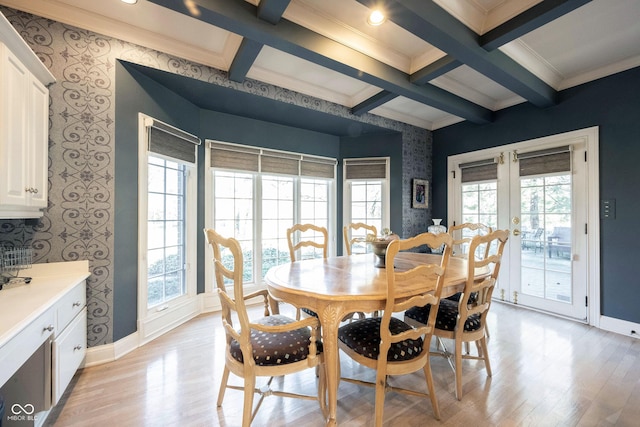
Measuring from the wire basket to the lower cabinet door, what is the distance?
427 millimetres

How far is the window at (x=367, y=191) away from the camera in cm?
425

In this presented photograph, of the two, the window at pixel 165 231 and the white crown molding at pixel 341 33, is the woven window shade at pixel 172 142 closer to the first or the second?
the window at pixel 165 231

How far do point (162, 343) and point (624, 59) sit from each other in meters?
5.27

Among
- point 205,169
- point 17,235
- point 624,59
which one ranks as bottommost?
point 17,235

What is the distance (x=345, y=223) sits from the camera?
4297mm

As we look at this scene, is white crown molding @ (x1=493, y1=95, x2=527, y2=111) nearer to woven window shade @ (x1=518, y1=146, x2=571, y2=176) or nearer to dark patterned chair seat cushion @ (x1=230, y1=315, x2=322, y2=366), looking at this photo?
woven window shade @ (x1=518, y1=146, x2=571, y2=176)

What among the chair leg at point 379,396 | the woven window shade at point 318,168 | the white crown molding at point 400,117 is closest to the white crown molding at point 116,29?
the woven window shade at point 318,168

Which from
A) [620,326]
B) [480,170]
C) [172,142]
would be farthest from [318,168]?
[620,326]

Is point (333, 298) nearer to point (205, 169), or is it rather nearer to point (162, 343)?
point (162, 343)

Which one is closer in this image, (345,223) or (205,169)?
(205,169)

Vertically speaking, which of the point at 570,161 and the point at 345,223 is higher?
the point at 570,161

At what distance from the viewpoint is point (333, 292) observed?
1.48 metres

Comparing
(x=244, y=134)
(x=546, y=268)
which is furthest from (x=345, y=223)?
(x=546, y=268)

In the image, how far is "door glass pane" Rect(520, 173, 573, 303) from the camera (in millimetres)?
3244
